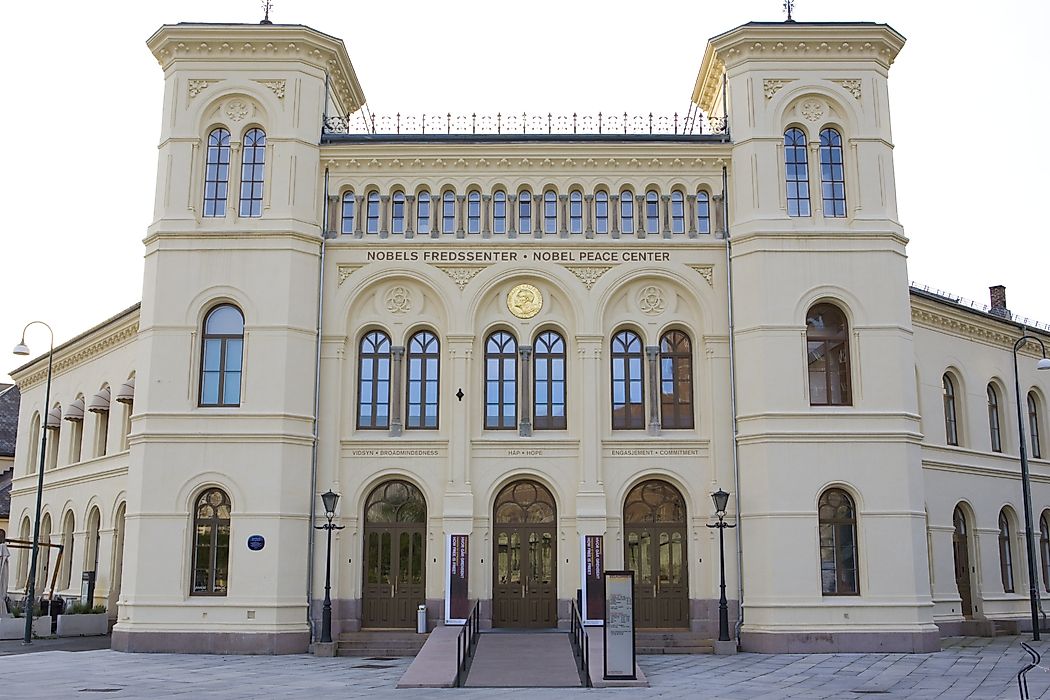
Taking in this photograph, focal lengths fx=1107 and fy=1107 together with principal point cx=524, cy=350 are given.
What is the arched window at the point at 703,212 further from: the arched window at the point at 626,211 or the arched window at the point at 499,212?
the arched window at the point at 499,212

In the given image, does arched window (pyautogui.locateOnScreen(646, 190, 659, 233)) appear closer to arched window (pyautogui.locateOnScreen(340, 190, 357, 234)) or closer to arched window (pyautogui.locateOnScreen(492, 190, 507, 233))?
arched window (pyautogui.locateOnScreen(492, 190, 507, 233))

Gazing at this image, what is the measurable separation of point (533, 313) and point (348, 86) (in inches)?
354

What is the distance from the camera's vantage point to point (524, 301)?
1142 inches

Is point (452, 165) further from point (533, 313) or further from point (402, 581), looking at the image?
point (402, 581)

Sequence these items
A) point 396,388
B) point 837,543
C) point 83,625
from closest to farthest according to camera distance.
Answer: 1. point 837,543
2. point 396,388
3. point 83,625

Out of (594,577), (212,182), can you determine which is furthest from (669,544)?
(212,182)

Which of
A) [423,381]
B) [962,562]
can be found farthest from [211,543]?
[962,562]

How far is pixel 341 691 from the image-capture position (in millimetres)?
19078

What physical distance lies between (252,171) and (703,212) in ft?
38.9

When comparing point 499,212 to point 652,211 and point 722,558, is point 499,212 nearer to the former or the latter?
point 652,211

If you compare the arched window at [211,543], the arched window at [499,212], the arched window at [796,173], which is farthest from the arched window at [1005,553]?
the arched window at [211,543]

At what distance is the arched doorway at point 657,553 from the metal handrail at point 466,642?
4196 mm

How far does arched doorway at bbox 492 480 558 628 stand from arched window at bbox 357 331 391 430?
12.3ft

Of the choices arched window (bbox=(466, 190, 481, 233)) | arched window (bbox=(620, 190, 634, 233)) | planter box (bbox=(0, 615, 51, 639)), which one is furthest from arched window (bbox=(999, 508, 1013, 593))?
planter box (bbox=(0, 615, 51, 639))
